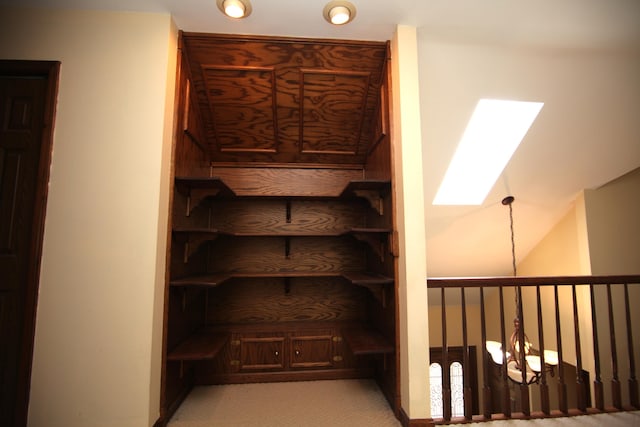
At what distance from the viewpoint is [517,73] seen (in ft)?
8.07

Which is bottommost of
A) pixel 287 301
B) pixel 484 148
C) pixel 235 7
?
pixel 287 301

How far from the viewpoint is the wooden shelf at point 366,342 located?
1934 mm

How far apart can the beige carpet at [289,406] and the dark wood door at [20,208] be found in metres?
0.89

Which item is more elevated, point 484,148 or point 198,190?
point 484,148

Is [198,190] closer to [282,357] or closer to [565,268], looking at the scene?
[282,357]

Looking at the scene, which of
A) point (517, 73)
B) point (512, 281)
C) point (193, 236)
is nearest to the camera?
point (512, 281)

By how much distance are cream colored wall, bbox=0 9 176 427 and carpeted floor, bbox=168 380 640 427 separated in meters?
0.42

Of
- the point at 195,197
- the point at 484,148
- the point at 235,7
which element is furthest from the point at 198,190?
the point at 484,148

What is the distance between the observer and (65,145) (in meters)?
1.76

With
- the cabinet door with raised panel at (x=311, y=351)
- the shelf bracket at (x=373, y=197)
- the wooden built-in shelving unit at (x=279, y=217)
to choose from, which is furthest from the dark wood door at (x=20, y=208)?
the shelf bracket at (x=373, y=197)

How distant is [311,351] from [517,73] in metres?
2.78

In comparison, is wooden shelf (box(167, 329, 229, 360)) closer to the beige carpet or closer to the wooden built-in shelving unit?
the wooden built-in shelving unit

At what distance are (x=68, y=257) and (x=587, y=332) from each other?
4.94 metres

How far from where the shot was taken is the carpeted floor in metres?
1.88
